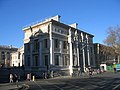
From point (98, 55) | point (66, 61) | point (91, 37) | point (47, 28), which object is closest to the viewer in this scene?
point (47, 28)

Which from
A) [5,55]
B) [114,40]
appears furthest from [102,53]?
[5,55]

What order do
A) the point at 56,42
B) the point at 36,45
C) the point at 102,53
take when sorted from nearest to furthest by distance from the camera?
the point at 56,42 → the point at 36,45 → the point at 102,53

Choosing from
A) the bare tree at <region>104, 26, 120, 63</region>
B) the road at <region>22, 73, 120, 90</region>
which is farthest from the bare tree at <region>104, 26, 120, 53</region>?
the road at <region>22, 73, 120, 90</region>

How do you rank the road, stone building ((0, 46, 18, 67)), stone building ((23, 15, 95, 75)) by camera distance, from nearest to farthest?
the road
stone building ((23, 15, 95, 75))
stone building ((0, 46, 18, 67))

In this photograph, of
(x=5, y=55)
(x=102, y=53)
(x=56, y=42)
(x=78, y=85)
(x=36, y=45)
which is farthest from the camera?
(x=5, y=55)

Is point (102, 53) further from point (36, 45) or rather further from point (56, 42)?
point (36, 45)

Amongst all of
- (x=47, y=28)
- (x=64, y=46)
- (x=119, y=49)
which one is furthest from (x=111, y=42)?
(x=47, y=28)

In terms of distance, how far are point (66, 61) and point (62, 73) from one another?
422 cm

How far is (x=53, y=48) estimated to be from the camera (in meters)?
48.5

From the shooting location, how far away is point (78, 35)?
60469mm

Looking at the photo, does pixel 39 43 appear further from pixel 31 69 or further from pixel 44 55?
pixel 31 69

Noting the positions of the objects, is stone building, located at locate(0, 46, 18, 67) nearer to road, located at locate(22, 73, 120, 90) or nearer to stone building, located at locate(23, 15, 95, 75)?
stone building, located at locate(23, 15, 95, 75)

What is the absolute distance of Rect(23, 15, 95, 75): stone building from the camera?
48719mm

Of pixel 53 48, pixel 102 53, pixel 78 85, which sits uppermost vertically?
pixel 53 48
